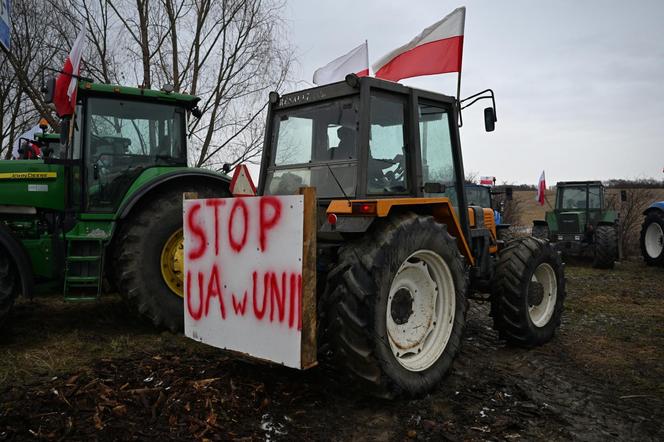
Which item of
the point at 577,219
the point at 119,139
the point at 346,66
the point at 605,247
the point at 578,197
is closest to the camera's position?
the point at 119,139

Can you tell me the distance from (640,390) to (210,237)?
3.28m

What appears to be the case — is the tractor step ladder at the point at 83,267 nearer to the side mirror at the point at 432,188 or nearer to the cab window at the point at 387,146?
the cab window at the point at 387,146

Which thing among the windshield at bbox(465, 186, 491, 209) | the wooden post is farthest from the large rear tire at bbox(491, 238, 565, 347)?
the windshield at bbox(465, 186, 491, 209)

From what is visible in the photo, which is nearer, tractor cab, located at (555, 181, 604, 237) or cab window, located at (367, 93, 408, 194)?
cab window, located at (367, 93, 408, 194)

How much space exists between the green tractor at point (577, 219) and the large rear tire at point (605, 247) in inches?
3.6

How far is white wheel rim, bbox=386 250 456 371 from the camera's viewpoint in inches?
137

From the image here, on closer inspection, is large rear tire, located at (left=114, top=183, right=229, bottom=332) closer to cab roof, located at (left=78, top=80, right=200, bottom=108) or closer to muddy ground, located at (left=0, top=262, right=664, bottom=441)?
muddy ground, located at (left=0, top=262, right=664, bottom=441)

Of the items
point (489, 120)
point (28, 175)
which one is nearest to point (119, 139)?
point (28, 175)

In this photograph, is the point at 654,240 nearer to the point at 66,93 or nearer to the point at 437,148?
the point at 437,148

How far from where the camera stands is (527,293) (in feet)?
14.9

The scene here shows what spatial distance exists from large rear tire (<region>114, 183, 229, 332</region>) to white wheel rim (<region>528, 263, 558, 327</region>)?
11.3ft

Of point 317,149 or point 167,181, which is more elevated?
point 317,149

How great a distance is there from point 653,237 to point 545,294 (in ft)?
28.7

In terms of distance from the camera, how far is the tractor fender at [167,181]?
497 cm
